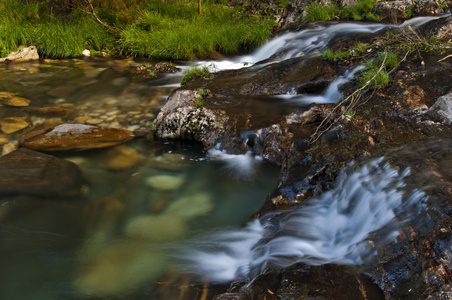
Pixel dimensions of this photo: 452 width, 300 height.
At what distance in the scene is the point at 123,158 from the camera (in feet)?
15.0

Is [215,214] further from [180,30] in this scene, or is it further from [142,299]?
[180,30]

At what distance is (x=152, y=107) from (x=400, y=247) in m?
5.02

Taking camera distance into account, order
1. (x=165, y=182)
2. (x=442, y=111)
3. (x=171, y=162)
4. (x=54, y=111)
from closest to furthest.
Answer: (x=442, y=111)
(x=165, y=182)
(x=171, y=162)
(x=54, y=111)

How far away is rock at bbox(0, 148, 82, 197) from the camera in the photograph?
3566 millimetres

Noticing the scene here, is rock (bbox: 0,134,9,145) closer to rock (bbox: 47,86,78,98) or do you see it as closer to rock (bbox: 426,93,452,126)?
rock (bbox: 47,86,78,98)

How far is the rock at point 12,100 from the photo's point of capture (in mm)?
6344

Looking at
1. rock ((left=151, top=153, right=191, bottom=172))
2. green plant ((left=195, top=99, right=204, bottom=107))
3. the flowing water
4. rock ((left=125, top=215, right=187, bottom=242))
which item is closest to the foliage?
the flowing water

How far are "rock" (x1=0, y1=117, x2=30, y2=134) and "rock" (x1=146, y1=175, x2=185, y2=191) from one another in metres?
2.67

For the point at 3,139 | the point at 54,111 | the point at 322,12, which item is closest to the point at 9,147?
the point at 3,139

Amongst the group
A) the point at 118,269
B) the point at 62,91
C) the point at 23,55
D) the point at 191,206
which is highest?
the point at 23,55

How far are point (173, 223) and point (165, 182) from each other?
2.61 ft

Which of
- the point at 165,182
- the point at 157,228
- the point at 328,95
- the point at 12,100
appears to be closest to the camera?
the point at 157,228

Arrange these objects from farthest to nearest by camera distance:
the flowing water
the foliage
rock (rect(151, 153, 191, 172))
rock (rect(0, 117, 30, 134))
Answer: the foliage < rock (rect(0, 117, 30, 134)) < rock (rect(151, 153, 191, 172)) < the flowing water

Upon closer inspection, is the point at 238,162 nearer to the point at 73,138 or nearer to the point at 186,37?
the point at 73,138
